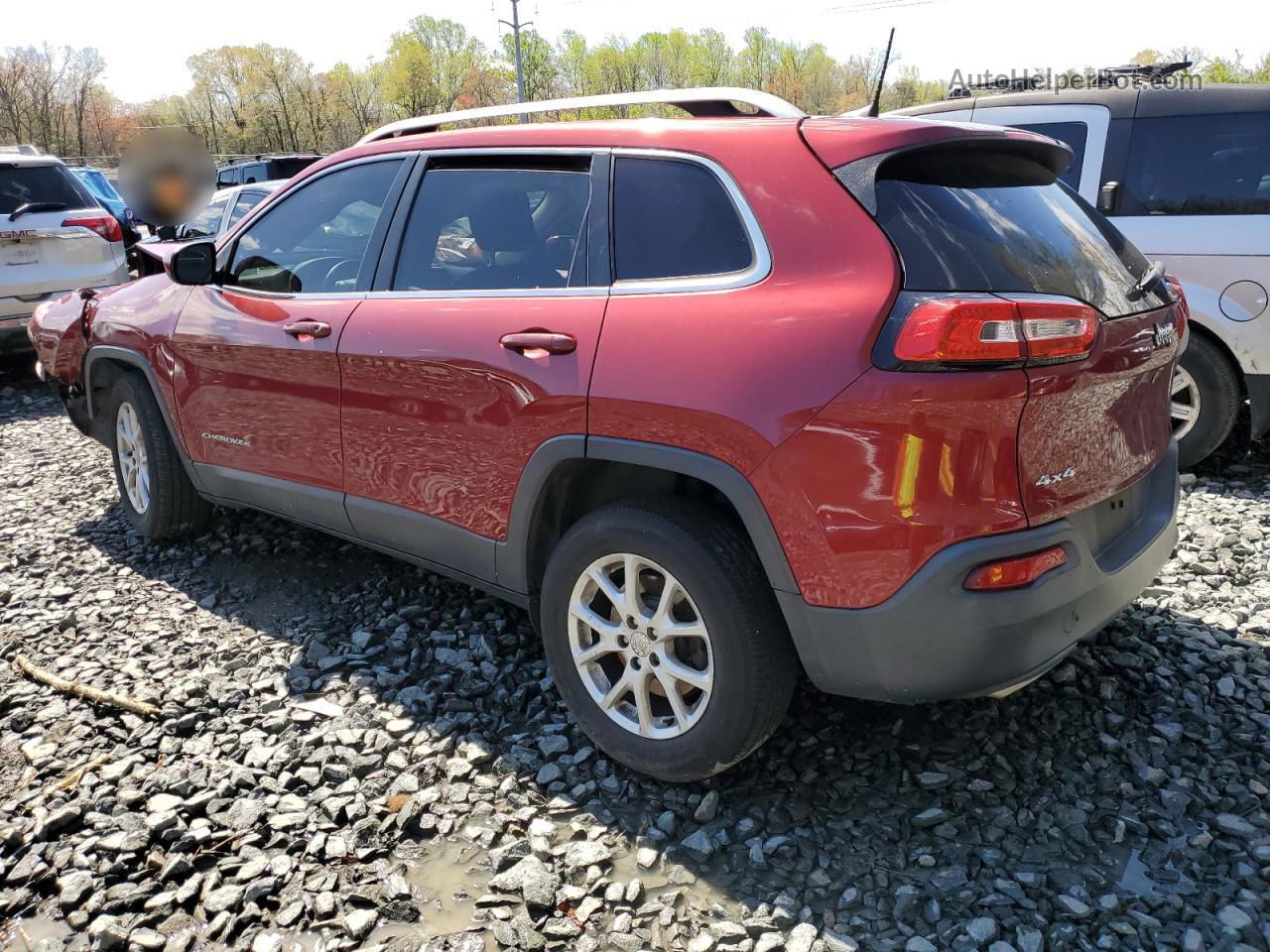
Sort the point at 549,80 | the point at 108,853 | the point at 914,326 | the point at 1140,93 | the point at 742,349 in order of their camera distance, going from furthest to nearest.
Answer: the point at 549,80
the point at 1140,93
the point at 108,853
the point at 742,349
the point at 914,326

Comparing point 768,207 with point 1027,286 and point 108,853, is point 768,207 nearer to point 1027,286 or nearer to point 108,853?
point 1027,286

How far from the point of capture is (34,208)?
859 cm

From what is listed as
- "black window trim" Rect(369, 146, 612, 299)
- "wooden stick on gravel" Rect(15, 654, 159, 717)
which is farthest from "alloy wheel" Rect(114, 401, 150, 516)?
"black window trim" Rect(369, 146, 612, 299)

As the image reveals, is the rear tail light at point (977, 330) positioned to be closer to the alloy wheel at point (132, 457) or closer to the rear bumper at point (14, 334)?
the alloy wheel at point (132, 457)

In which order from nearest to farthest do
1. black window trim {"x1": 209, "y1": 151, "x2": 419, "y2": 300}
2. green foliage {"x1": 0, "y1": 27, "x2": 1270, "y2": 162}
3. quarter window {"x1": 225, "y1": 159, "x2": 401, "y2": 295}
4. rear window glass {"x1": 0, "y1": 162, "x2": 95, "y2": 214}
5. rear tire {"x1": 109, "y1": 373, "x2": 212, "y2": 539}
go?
black window trim {"x1": 209, "y1": 151, "x2": 419, "y2": 300} < quarter window {"x1": 225, "y1": 159, "x2": 401, "y2": 295} < rear tire {"x1": 109, "y1": 373, "x2": 212, "y2": 539} < rear window glass {"x1": 0, "y1": 162, "x2": 95, "y2": 214} < green foliage {"x1": 0, "y1": 27, "x2": 1270, "y2": 162}

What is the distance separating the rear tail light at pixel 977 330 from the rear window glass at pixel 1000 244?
80 mm

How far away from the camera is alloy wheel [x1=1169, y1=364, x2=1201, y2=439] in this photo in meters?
5.24

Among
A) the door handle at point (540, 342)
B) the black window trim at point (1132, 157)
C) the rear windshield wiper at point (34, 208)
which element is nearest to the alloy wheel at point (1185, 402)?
the black window trim at point (1132, 157)

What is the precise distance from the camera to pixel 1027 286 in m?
2.39

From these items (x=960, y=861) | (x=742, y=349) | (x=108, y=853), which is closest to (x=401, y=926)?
(x=108, y=853)

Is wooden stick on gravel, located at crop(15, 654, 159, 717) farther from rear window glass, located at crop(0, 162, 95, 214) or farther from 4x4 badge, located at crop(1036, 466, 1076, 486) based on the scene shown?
rear window glass, located at crop(0, 162, 95, 214)

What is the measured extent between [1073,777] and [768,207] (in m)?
1.78

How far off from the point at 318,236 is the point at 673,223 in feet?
5.76

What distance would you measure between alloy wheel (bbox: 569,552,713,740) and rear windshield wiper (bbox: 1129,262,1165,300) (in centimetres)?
145
